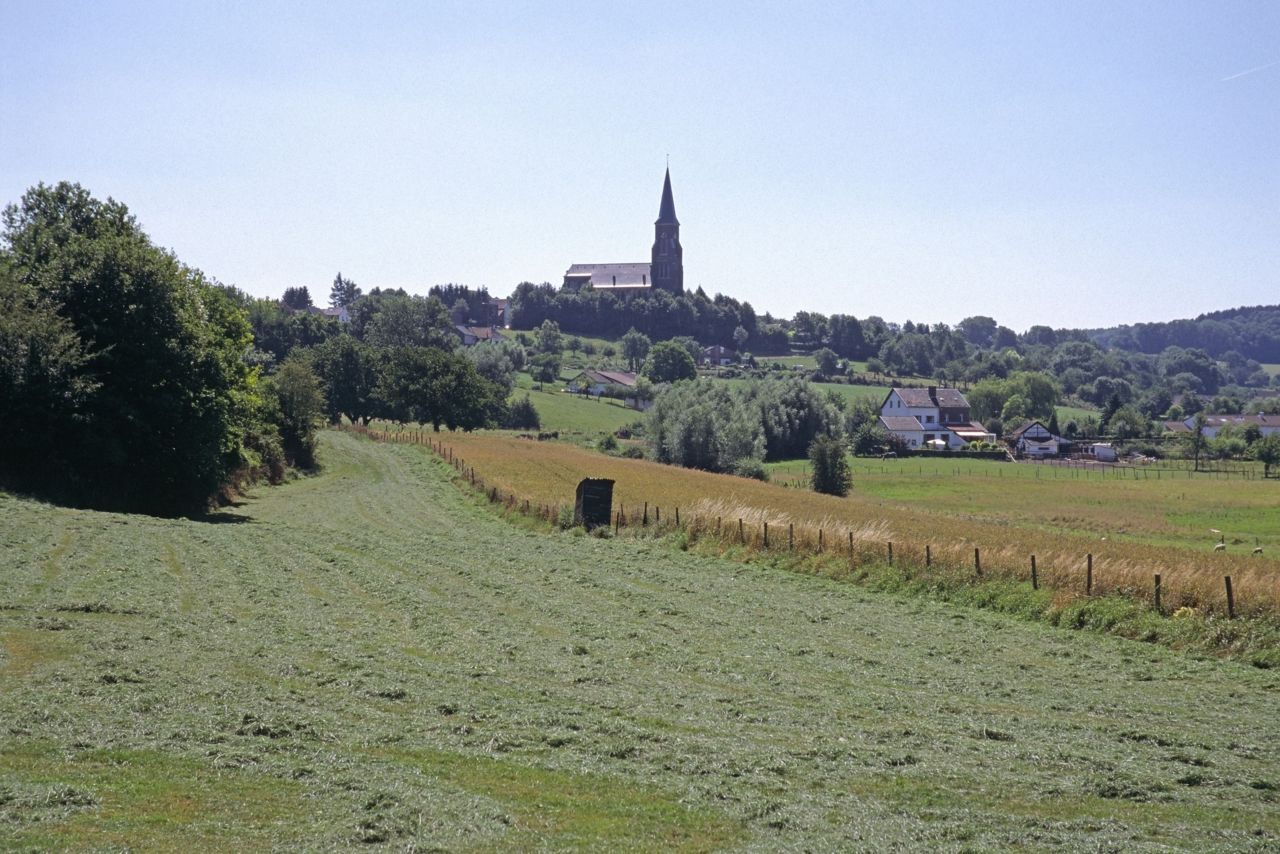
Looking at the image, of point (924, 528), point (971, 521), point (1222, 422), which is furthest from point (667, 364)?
point (924, 528)

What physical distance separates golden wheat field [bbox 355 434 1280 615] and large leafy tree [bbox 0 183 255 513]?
11.9 metres

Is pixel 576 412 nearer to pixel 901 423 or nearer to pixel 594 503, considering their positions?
pixel 901 423

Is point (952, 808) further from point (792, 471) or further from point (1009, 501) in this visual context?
point (792, 471)

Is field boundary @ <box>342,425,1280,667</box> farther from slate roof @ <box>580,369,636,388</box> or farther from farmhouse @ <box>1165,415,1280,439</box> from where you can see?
farmhouse @ <box>1165,415,1280,439</box>

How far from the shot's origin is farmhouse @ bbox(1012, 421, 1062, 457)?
13188cm

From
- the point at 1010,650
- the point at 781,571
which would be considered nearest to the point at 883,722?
the point at 1010,650

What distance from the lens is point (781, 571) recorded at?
28.2 metres

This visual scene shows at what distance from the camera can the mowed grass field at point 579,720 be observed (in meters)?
9.43

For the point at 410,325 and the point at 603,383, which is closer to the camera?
the point at 410,325

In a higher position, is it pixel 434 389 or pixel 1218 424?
pixel 434 389

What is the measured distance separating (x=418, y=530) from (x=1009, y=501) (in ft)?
152

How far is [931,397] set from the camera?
14438 cm

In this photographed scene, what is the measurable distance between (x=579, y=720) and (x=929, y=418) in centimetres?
13434

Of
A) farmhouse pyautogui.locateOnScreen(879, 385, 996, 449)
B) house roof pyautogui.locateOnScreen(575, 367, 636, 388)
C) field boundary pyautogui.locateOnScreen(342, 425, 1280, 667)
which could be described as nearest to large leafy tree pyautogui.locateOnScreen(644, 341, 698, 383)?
house roof pyautogui.locateOnScreen(575, 367, 636, 388)
